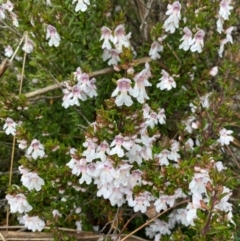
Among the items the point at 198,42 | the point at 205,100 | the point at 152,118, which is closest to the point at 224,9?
the point at 198,42

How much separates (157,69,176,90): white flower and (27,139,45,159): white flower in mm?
725

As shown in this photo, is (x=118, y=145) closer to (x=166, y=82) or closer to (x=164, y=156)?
(x=164, y=156)

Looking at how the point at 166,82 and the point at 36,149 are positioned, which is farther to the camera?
the point at 166,82

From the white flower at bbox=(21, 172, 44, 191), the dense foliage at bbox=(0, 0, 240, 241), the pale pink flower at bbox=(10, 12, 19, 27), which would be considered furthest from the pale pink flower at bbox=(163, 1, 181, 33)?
the white flower at bbox=(21, 172, 44, 191)

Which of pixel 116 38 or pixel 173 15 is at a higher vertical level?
pixel 173 15

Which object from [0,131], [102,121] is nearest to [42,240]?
[0,131]

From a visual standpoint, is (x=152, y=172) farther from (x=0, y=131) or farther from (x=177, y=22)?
(x=0, y=131)

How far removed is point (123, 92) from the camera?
204 cm

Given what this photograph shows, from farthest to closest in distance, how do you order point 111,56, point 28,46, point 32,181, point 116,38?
1. point 28,46
2. point 111,56
3. point 116,38
4. point 32,181

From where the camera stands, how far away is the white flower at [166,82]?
2.68 metres

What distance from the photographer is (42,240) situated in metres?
2.72

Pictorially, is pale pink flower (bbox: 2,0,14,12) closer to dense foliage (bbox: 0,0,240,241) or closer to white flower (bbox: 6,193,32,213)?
dense foliage (bbox: 0,0,240,241)

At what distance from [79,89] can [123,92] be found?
20.7 inches

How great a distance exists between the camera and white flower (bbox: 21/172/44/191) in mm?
2359
